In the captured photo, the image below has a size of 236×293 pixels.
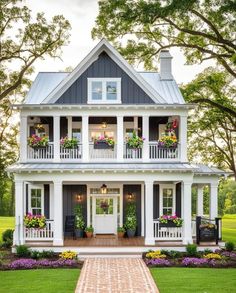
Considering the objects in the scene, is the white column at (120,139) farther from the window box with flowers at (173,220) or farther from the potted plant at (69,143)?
the window box with flowers at (173,220)

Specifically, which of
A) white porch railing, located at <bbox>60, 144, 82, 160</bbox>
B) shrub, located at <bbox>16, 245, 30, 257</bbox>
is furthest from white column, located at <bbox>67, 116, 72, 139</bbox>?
shrub, located at <bbox>16, 245, 30, 257</bbox>

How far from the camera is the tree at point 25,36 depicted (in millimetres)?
→ 30781

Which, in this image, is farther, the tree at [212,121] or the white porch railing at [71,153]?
the tree at [212,121]

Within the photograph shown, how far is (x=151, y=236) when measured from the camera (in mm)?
22891

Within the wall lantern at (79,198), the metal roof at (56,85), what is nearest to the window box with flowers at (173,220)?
the wall lantern at (79,198)

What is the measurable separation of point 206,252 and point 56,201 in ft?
24.1

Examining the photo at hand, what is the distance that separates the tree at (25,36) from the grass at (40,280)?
1796 centimetres

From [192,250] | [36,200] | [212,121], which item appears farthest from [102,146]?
[212,121]

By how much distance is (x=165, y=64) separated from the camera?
2812cm

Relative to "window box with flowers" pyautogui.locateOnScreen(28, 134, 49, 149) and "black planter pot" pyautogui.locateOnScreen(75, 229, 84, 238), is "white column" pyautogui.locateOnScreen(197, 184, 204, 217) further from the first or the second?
"window box with flowers" pyautogui.locateOnScreen(28, 134, 49, 149)

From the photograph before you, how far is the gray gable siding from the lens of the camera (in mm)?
24484

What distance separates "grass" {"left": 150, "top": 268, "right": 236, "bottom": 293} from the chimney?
12.6 m

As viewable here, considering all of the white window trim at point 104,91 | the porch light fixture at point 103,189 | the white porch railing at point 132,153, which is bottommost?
the porch light fixture at point 103,189

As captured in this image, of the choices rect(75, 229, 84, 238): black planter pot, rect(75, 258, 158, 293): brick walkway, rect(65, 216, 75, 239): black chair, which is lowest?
rect(75, 258, 158, 293): brick walkway
